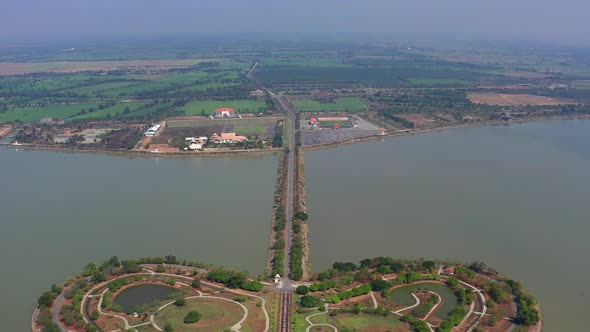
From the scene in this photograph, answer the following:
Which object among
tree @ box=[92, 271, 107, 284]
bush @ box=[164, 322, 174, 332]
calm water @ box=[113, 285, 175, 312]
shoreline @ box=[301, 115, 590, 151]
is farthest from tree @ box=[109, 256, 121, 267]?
shoreline @ box=[301, 115, 590, 151]

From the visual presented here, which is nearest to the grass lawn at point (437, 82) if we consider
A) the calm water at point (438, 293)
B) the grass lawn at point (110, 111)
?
the grass lawn at point (110, 111)

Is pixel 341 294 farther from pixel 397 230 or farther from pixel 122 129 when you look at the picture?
pixel 122 129

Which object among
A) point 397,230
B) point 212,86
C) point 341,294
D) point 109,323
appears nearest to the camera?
point 109,323

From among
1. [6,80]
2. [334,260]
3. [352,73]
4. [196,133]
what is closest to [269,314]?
[334,260]

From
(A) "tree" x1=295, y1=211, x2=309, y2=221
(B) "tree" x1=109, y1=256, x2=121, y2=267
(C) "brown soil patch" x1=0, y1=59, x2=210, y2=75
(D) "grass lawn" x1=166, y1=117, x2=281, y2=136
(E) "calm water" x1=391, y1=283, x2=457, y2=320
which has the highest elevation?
(C) "brown soil patch" x1=0, y1=59, x2=210, y2=75

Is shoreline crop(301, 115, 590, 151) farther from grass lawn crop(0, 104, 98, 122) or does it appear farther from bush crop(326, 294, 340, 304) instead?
grass lawn crop(0, 104, 98, 122)

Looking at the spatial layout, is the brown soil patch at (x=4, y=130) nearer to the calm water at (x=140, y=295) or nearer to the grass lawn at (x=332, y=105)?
the grass lawn at (x=332, y=105)
